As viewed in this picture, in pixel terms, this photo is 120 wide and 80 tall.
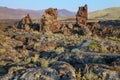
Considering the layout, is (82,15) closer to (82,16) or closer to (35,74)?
(82,16)

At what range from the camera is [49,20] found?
63312mm

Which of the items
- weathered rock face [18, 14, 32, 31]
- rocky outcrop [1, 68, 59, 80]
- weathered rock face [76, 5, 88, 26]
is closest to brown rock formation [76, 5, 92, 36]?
weathered rock face [76, 5, 88, 26]

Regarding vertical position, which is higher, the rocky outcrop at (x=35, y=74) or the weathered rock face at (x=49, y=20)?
the rocky outcrop at (x=35, y=74)

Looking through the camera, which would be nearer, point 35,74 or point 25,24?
point 35,74

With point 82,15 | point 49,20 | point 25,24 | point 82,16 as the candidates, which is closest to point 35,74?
point 49,20

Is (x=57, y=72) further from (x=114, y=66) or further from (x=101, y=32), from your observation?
(x=101, y=32)

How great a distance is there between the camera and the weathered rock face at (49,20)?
63125mm

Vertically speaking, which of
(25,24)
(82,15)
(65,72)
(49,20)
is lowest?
(25,24)

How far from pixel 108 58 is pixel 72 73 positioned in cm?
740

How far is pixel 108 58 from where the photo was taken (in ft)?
85.2

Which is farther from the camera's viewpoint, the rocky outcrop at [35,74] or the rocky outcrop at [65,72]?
the rocky outcrop at [65,72]

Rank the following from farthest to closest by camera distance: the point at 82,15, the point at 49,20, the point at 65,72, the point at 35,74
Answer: the point at 82,15, the point at 49,20, the point at 65,72, the point at 35,74

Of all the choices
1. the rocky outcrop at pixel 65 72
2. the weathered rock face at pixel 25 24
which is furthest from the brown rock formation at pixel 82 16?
the rocky outcrop at pixel 65 72

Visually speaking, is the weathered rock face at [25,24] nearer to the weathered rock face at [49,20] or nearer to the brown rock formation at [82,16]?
the weathered rock face at [49,20]
